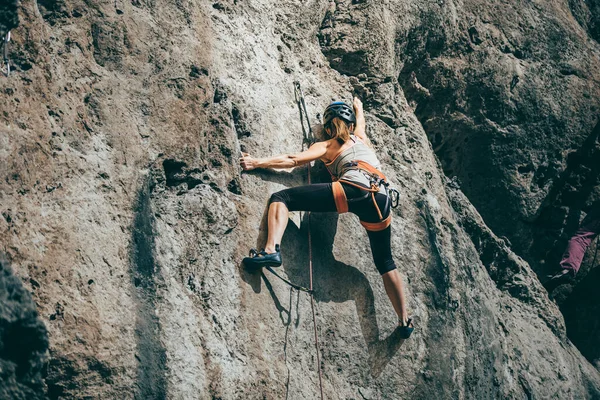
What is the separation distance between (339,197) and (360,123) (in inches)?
49.0

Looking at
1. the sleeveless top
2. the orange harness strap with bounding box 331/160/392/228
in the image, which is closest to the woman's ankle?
the orange harness strap with bounding box 331/160/392/228

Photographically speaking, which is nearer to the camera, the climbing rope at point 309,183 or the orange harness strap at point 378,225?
the climbing rope at point 309,183

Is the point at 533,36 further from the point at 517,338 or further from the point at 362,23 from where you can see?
the point at 517,338

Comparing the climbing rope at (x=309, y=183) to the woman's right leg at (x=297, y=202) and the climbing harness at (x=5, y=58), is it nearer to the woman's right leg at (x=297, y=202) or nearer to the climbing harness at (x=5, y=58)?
the woman's right leg at (x=297, y=202)

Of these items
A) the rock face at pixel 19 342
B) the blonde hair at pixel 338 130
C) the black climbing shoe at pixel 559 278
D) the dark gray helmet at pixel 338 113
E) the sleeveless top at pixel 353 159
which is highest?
the dark gray helmet at pixel 338 113

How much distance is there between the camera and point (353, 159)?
7375 millimetres

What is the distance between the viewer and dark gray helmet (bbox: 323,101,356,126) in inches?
296

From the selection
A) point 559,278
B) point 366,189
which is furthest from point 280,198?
point 559,278

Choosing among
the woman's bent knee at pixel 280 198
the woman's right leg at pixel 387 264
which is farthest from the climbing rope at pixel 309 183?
the woman's right leg at pixel 387 264

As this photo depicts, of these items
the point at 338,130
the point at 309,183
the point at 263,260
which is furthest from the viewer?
the point at 309,183

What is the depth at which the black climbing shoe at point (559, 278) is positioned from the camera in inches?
389

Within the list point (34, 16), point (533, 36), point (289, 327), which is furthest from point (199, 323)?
point (533, 36)

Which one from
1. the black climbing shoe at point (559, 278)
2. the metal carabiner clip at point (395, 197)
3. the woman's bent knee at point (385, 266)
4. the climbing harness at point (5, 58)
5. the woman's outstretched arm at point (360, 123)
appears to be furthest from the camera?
the black climbing shoe at point (559, 278)

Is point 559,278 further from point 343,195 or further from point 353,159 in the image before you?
point 343,195
